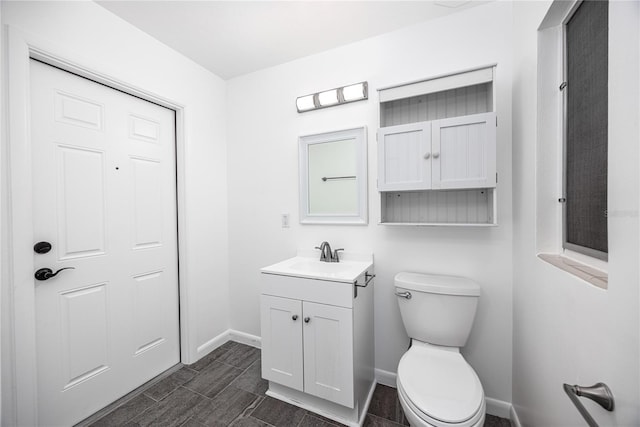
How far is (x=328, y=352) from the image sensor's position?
1465 millimetres

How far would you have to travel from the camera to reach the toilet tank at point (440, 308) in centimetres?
142

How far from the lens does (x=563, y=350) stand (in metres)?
0.87

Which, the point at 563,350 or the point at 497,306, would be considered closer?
the point at 563,350

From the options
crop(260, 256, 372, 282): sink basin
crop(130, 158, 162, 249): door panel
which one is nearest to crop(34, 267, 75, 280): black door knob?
crop(130, 158, 162, 249): door panel

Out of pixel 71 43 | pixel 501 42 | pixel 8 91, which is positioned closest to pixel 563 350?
pixel 501 42

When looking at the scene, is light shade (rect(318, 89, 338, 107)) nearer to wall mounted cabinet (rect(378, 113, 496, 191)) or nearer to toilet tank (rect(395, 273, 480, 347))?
wall mounted cabinet (rect(378, 113, 496, 191))

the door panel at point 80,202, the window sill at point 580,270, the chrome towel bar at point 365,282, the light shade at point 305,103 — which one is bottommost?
the chrome towel bar at point 365,282

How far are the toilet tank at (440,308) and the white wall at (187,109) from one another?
5.35 feet

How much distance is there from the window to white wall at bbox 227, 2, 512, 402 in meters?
0.48

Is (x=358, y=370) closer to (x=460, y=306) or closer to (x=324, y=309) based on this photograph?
(x=324, y=309)

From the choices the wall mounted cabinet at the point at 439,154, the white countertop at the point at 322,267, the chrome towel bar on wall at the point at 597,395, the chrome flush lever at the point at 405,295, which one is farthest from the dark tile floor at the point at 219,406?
the wall mounted cabinet at the point at 439,154

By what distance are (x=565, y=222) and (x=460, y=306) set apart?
25.9 inches

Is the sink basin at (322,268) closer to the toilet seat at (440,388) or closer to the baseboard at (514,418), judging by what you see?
the toilet seat at (440,388)

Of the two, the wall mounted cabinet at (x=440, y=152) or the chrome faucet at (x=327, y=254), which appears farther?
the chrome faucet at (x=327, y=254)
